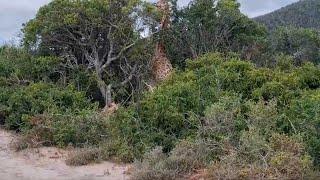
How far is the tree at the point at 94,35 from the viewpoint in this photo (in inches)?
569

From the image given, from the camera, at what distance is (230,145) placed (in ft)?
29.6

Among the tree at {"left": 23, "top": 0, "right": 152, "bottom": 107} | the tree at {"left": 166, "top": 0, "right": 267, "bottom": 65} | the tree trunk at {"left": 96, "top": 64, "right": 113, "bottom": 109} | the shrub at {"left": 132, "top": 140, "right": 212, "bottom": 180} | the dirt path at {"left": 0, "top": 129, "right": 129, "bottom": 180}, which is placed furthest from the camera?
the tree at {"left": 166, "top": 0, "right": 267, "bottom": 65}

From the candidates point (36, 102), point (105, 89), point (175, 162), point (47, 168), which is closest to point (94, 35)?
point (105, 89)

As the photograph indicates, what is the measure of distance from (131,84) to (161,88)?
3.13 m

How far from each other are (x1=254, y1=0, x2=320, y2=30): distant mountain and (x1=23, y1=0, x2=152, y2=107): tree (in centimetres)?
3034

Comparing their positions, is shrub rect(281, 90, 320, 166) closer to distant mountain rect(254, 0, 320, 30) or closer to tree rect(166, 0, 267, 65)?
tree rect(166, 0, 267, 65)

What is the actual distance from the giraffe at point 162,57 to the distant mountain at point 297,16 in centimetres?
2937

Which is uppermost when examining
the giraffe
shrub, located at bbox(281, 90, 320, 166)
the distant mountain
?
the distant mountain

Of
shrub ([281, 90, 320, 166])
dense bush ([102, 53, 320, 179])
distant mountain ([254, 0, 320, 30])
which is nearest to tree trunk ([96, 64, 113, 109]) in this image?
dense bush ([102, 53, 320, 179])

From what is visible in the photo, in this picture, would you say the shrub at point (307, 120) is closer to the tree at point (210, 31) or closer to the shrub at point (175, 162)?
the shrub at point (175, 162)

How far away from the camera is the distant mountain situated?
4484cm

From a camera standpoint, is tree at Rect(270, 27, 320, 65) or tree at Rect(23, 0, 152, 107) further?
tree at Rect(270, 27, 320, 65)

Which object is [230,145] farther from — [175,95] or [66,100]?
[66,100]

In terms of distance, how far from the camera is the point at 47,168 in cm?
985
